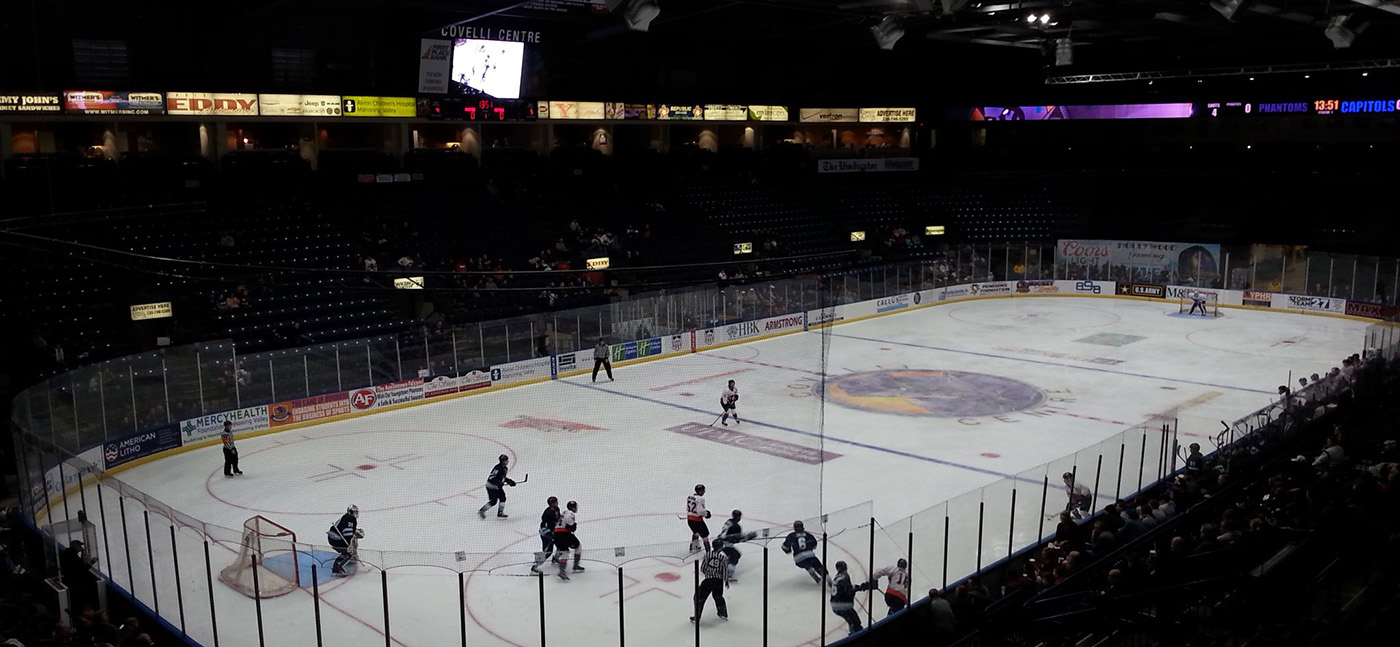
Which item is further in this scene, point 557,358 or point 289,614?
point 557,358

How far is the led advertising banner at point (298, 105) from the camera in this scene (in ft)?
98.9

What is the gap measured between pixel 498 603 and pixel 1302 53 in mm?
39749

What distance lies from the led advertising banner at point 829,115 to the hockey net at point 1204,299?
15556mm

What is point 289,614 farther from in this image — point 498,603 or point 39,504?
point 39,504

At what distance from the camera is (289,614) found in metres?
12.2

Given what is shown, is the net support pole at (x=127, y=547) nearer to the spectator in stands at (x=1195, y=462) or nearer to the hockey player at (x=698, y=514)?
the hockey player at (x=698, y=514)

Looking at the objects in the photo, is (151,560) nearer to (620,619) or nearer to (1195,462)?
(620,619)

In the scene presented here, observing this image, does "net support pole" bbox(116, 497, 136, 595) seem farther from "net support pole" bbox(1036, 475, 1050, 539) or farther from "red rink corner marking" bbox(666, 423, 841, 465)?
"red rink corner marking" bbox(666, 423, 841, 465)

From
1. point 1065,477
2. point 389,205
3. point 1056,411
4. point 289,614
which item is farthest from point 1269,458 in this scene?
point 389,205

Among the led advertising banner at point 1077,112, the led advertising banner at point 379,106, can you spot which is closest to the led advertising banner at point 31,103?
the led advertising banner at point 379,106

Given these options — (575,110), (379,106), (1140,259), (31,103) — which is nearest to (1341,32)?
(1140,259)

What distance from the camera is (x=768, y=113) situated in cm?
4394

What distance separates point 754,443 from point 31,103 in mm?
19009

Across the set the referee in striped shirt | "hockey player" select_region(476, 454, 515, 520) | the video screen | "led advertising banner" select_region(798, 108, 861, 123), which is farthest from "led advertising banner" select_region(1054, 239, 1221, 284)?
the referee in striped shirt
